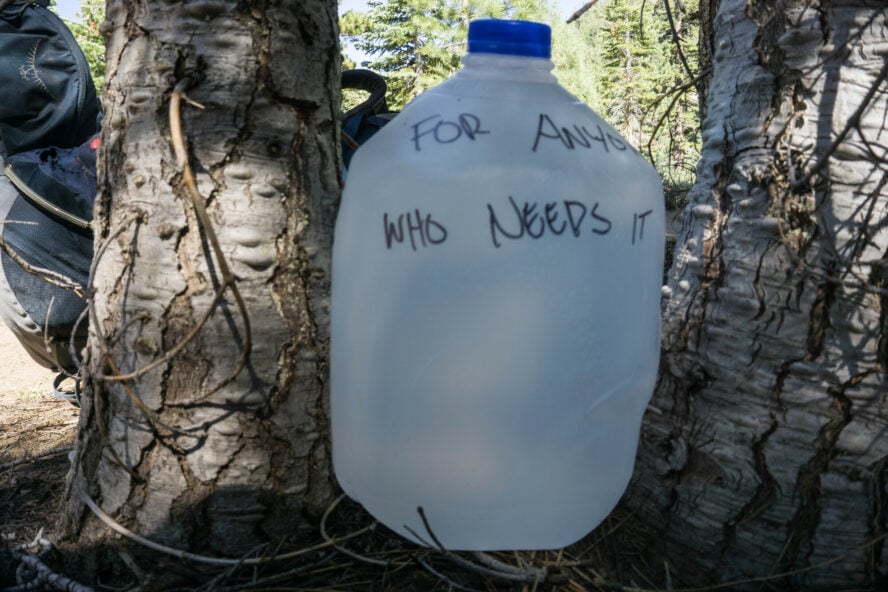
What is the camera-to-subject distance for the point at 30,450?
2.29 m

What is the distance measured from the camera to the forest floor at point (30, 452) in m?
1.69

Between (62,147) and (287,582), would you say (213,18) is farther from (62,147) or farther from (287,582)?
(62,147)

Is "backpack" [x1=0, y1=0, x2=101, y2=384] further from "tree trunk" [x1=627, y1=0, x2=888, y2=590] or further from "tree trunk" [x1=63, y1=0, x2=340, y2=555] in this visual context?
"tree trunk" [x1=627, y1=0, x2=888, y2=590]

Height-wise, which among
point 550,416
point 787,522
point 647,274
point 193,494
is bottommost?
point 787,522

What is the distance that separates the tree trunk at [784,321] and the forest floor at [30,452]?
1434mm

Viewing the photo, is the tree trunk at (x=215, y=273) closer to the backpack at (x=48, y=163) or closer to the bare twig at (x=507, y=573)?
the bare twig at (x=507, y=573)

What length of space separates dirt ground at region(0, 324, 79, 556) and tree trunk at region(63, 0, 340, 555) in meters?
0.45

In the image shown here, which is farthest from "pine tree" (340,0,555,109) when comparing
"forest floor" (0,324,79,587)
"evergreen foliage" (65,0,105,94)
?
"forest floor" (0,324,79,587)

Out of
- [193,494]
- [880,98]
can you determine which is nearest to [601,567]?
[193,494]

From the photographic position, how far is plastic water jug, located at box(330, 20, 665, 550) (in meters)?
0.96

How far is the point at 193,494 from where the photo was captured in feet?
4.30

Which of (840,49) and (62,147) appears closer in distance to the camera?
(840,49)

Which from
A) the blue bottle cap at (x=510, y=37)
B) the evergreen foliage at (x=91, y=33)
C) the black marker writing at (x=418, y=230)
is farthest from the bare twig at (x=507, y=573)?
the evergreen foliage at (x=91, y=33)

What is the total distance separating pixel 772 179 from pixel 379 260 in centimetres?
76
